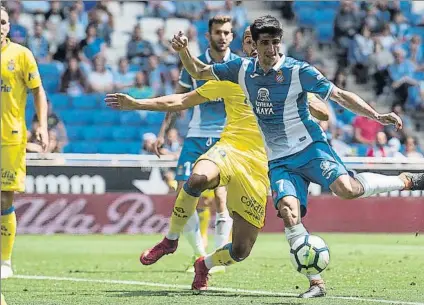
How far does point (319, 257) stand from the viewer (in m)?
7.12

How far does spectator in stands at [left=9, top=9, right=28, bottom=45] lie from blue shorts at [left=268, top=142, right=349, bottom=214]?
44.9 feet

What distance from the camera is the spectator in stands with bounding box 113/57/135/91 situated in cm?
2020

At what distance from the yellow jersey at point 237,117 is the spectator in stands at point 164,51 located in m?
12.3

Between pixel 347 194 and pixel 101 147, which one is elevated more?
pixel 347 194

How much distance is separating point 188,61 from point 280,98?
0.92 m

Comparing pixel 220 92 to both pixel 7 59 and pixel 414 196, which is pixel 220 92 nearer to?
pixel 7 59

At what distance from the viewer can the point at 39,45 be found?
2088cm

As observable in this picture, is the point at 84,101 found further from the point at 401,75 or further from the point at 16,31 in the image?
the point at 401,75

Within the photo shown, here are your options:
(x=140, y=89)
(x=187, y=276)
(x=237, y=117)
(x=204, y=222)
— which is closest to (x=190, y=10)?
(x=140, y=89)

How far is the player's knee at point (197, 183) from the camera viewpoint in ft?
26.4

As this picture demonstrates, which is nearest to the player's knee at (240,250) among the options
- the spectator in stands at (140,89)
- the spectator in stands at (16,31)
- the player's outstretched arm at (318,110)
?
the player's outstretched arm at (318,110)

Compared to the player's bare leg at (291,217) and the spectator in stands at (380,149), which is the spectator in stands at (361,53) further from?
the player's bare leg at (291,217)

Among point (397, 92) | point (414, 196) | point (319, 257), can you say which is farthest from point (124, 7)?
point (319, 257)

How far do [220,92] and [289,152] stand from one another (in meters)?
1.05
